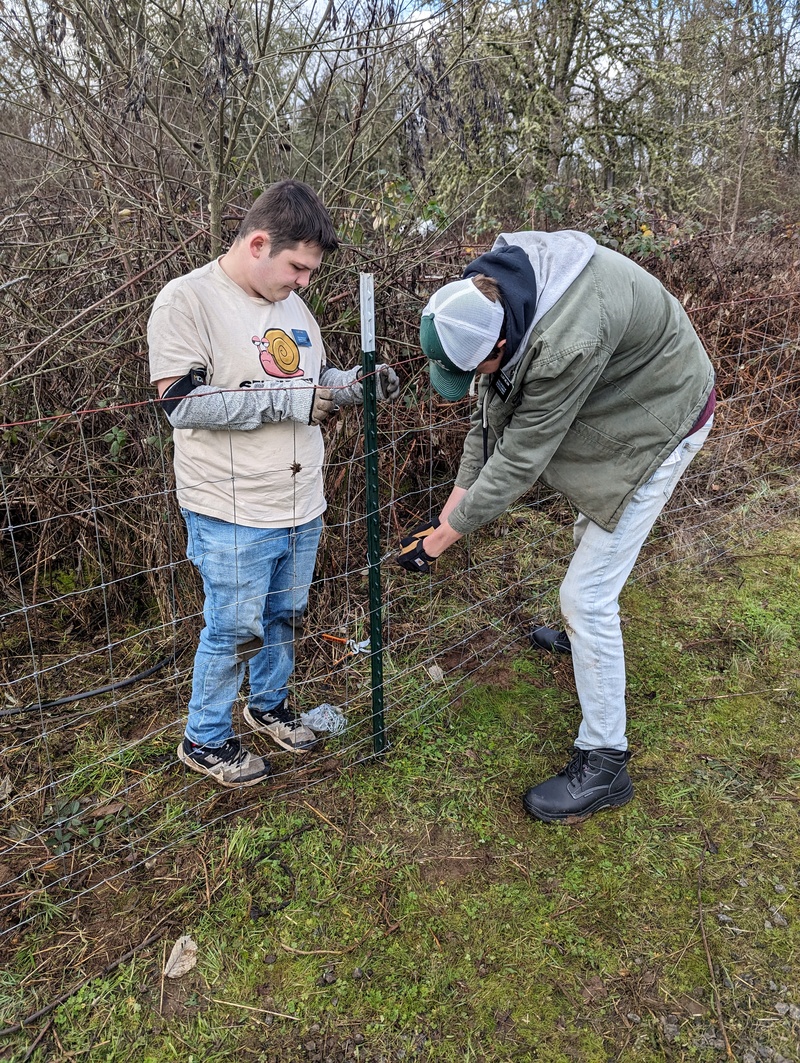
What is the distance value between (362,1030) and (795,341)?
5.36 metres

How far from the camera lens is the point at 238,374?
1.92m

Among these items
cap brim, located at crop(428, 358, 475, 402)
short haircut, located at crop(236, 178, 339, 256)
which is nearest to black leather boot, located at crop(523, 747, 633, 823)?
cap brim, located at crop(428, 358, 475, 402)

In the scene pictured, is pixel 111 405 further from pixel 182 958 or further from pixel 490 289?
pixel 182 958

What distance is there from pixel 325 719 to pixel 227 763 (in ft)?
1.47

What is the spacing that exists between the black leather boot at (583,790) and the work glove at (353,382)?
1.48 metres

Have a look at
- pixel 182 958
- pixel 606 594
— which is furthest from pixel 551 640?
pixel 182 958

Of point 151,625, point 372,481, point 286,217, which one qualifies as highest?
point 286,217

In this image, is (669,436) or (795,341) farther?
(795,341)

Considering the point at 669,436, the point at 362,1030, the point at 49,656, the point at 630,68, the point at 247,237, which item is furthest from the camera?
the point at 630,68

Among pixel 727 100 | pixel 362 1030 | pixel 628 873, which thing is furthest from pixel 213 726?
pixel 727 100

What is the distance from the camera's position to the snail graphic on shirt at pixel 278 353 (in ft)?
6.45

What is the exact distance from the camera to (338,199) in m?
3.09

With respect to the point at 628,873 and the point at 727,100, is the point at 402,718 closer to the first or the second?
the point at 628,873

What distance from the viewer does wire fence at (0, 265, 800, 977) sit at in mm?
2275
